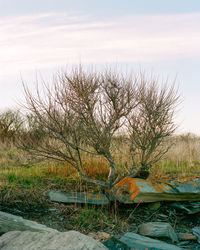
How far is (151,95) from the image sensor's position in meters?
6.52

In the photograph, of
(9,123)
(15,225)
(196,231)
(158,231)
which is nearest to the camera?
(15,225)

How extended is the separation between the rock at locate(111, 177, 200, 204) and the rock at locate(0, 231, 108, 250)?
2.34m

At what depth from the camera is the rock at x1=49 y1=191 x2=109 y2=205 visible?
5.54 m

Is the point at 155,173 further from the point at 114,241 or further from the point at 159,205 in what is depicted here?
the point at 114,241

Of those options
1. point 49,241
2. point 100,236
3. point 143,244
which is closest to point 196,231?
point 143,244

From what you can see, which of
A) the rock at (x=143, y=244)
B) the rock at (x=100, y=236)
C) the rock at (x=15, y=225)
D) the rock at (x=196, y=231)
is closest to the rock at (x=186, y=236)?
the rock at (x=196, y=231)

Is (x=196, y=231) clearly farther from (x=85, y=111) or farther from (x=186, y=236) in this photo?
(x=85, y=111)

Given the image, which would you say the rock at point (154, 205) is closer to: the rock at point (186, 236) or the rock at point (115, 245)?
the rock at point (186, 236)

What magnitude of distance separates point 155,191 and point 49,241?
266 cm

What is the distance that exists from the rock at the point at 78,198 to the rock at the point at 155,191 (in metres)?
0.36

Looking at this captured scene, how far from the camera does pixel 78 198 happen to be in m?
5.66

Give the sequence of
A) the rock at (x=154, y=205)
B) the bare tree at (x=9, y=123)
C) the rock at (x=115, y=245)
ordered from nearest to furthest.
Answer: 1. the rock at (x=115, y=245)
2. the rock at (x=154, y=205)
3. the bare tree at (x=9, y=123)

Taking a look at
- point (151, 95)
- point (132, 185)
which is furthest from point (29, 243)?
point (151, 95)

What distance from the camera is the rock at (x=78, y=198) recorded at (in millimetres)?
5539
